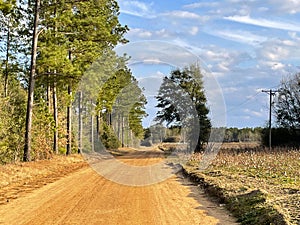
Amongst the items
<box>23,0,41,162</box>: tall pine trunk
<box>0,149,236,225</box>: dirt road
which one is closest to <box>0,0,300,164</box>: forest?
<box>23,0,41,162</box>: tall pine trunk

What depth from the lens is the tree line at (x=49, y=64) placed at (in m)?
24.7

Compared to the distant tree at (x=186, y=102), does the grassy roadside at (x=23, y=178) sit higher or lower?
lower

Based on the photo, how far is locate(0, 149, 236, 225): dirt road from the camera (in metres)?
9.86

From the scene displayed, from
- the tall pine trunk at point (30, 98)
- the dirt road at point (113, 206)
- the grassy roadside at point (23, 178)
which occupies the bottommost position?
the dirt road at point (113, 206)

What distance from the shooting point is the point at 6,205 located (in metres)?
11.9

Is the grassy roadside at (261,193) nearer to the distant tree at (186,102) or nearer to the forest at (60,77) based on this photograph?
the forest at (60,77)

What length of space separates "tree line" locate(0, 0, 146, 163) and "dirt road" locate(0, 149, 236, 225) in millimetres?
8518

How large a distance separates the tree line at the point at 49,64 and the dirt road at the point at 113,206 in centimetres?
852

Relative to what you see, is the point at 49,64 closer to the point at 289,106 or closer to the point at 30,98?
the point at 30,98

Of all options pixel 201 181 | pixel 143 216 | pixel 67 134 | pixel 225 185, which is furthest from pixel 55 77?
pixel 143 216

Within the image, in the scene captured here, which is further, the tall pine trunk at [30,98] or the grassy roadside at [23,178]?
the tall pine trunk at [30,98]

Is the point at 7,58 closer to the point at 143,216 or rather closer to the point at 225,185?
the point at 225,185

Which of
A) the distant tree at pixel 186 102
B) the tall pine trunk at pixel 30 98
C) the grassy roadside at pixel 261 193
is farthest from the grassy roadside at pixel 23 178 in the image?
the distant tree at pixel 186 102

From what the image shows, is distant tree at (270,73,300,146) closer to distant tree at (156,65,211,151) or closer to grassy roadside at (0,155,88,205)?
distant tree at (156,65,211,151)
